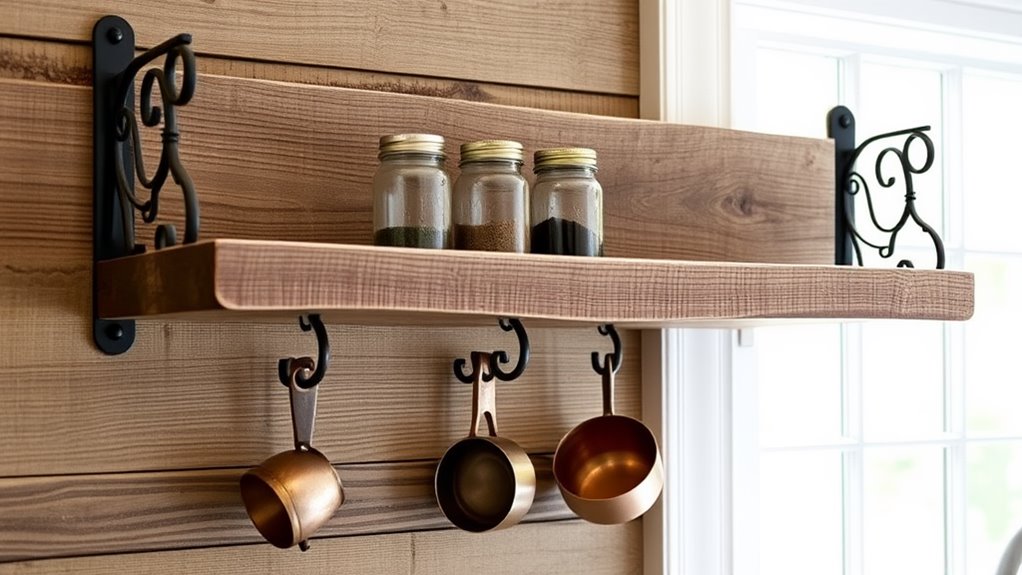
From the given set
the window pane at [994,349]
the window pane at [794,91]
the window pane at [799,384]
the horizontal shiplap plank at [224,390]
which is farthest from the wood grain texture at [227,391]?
the window pane at [994,349]

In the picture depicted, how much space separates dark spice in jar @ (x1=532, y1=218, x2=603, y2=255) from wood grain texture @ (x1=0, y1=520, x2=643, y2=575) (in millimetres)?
361

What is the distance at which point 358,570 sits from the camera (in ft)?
3.98

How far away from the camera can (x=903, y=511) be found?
1779 millimetres

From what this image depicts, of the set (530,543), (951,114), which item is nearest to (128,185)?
(530,543)

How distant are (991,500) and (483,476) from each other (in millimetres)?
1063

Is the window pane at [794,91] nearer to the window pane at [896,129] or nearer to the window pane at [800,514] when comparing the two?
the window pane at [896,129]

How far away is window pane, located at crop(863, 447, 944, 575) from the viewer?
1746 mm

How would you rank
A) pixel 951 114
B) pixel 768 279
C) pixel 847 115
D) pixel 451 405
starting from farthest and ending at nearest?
pixel 951 114
pixel 847 115
pixel 451 405
pixel 768 279

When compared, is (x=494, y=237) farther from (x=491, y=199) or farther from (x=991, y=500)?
(x=991, y=500)

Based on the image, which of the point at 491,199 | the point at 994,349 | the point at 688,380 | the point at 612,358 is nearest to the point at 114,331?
the point at 491,199

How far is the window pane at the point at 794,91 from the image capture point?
1649 millimetres

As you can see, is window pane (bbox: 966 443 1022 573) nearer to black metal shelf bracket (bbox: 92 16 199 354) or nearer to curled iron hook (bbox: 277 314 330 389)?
curled iron hook (bbox: 277 314 330 389)

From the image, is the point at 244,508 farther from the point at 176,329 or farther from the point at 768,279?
the point at 768,279

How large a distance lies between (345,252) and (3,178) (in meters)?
0.40
